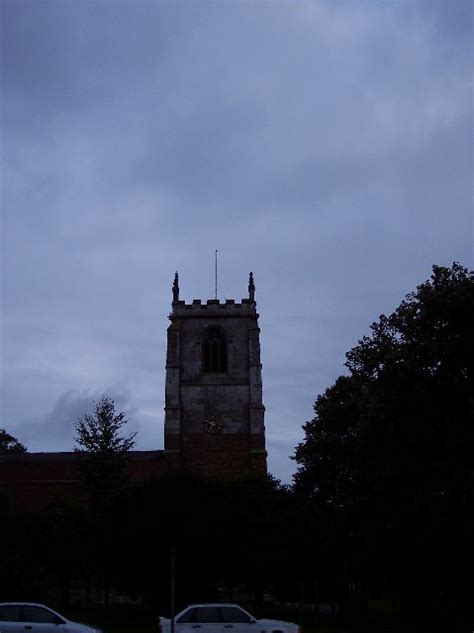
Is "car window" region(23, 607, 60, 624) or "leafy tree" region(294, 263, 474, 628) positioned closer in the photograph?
"car window" region(23, 607, 60, 624)

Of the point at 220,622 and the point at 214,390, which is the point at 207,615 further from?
the point at 214,390

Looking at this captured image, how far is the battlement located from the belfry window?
5.68 ft

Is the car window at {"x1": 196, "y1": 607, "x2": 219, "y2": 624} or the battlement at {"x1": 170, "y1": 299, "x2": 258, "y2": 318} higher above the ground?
the battlement at {"x1": 170, "y1": 299, "x2": 258, "y2": 318}

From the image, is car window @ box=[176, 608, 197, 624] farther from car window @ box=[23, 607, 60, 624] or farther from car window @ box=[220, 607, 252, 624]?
car window @ box=[23, 607, 60, 624]

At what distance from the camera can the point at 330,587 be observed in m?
46.2

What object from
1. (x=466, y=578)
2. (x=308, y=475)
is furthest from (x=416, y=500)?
(x=308, y=475)

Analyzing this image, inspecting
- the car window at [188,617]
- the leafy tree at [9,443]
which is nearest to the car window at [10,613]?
the car window at [188,617]

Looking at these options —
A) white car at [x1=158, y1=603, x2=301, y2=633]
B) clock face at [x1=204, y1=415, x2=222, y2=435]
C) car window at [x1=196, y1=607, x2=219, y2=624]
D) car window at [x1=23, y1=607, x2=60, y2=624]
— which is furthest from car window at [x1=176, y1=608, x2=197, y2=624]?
clock face at [x1=204, y1=415, x2=222, y2=435]

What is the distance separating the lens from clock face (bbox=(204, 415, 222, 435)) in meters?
66.5

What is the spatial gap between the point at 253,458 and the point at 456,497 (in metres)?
42.7

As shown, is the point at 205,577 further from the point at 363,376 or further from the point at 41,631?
the point at 41,631

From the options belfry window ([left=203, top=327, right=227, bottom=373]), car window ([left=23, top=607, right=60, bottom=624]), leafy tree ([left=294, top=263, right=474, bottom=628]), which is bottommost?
car window ([left=23, top=607, right=60, bottom=624])

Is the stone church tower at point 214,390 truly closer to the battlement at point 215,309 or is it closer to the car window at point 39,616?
the battlement at point 215,309

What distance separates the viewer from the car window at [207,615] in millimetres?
22641
